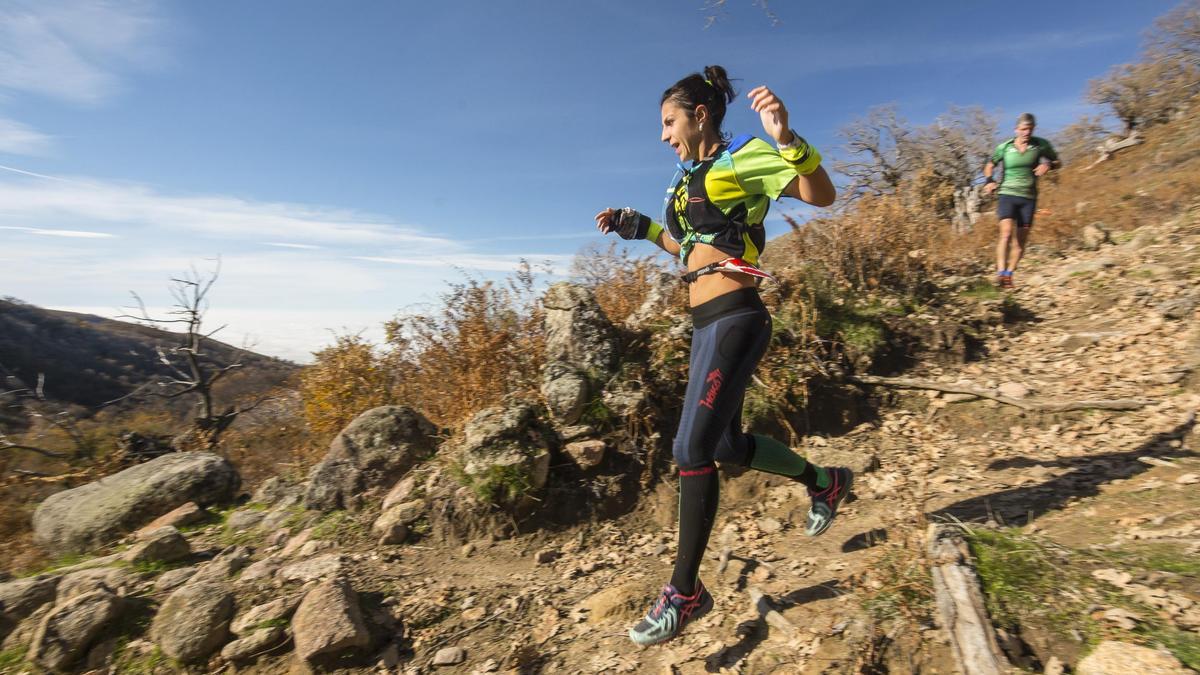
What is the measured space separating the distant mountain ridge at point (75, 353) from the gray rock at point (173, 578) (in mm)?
23271

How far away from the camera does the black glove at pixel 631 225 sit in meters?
3.18

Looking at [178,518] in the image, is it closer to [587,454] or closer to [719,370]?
[587,454]

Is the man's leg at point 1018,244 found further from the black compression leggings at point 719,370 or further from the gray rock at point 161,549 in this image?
the gray rock at point 161,549

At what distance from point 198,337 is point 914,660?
36.6 feet

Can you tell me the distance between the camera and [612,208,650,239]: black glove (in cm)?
318

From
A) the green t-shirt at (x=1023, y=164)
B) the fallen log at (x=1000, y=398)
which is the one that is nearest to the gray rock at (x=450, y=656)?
the fallen log at (x=1000, y=398)

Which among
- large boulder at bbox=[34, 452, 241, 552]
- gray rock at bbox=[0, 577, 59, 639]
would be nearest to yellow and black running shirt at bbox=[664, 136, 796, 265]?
gray rock at bbox=[0, 577, 59, 639]

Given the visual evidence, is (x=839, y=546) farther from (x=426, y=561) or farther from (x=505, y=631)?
(x=426, y=561)

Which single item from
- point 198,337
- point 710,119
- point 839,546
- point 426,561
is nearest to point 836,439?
point 839,546

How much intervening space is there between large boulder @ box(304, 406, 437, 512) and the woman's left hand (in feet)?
12.4

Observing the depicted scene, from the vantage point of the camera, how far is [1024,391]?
4324 mm

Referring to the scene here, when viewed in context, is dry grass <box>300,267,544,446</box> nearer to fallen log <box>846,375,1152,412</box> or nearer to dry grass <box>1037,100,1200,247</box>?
fallen log <box>846,375,1152,412</box>

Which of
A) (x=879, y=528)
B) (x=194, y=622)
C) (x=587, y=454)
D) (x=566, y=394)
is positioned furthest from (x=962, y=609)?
(x=194, y=622)

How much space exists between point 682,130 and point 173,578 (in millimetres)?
4388
